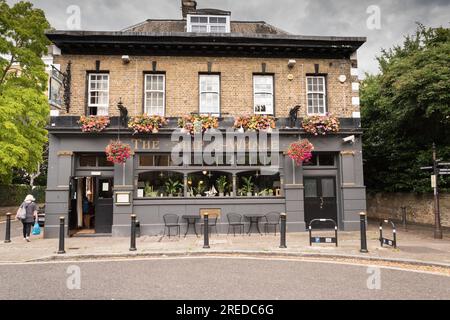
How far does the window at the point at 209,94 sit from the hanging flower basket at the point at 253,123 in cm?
111

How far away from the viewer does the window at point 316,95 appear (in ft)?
48.4

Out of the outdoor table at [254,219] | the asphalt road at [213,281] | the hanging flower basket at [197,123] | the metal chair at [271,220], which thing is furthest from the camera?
the metal chair at [271,220]

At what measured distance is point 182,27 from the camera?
658 inches

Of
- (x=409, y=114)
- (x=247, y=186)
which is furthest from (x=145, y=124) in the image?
(x=409, y=114)

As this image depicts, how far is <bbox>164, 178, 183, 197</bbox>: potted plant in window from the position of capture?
45.8 feet

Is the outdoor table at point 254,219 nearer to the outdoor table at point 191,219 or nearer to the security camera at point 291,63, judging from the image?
the outdoor table at point 191,219

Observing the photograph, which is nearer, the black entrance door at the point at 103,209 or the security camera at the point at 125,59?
the black entrance door at the point at 103,209

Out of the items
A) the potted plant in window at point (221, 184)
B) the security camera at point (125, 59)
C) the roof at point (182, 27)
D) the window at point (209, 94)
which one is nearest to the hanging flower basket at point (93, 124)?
the security camera at point (125, 59)
